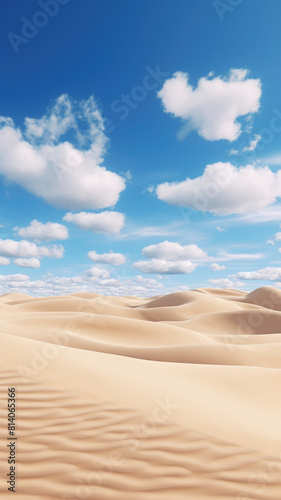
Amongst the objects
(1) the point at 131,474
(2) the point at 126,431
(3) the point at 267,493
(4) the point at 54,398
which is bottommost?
(3) the point at 267,493

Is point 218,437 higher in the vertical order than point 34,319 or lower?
lower

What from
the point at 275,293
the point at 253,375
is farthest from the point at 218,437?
the point at 275,293

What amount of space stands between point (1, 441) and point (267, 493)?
279cm

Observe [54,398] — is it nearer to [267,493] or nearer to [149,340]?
[267,493]

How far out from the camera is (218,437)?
3.80 meters

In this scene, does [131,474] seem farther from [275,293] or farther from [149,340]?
[275,293]

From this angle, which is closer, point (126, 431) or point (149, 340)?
point (126, 431)

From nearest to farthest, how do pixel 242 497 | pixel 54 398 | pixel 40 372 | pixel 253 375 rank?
pixel 242 497 < pixel 54 398 < pixel 40 372 < pixel 253 375

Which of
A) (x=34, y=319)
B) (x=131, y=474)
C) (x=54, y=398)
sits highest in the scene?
(x=34, y=319)

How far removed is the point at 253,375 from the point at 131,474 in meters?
4.14

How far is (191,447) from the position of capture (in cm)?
362

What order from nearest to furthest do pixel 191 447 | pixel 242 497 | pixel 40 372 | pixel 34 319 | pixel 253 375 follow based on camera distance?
pixel 242 497 → pixel 191 447 → pixel 40 372 → pixel 253 375 → pixel 34 319

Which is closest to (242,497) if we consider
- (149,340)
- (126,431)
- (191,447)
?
(191,447)

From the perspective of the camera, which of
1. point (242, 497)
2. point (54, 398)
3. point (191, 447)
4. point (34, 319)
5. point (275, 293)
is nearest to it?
point (242, 497)
